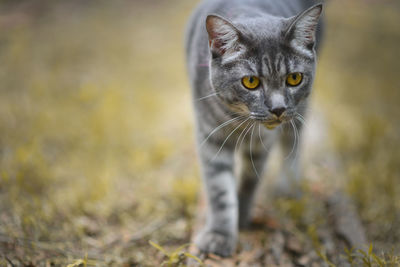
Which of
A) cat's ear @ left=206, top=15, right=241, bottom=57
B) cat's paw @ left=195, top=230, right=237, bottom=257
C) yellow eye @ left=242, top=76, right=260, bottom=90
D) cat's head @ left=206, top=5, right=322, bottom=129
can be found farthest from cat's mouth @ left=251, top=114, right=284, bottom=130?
cat's paw @ left=195, top=230, right=237, bottom=257

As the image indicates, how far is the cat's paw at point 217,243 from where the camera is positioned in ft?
4.71

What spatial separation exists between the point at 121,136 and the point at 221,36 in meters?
1.58

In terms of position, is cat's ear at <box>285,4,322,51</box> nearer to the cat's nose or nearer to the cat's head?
the cat's head

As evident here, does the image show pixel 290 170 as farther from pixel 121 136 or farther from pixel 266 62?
pixel 121 136

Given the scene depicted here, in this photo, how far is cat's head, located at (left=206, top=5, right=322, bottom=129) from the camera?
1.17 metres

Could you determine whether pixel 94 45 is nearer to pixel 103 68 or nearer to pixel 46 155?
pixel 103 68

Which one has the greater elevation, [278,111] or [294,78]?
[294,78]

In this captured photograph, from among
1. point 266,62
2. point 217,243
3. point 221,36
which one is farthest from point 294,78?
point 217,243

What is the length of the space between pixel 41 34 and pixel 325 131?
3939mm

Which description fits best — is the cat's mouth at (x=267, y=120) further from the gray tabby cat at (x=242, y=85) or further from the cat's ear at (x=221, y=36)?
the cat's ear at (x=221, y=36)

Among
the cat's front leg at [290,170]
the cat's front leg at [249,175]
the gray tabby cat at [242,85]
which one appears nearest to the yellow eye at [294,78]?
the gray tabby cat at [242,85]

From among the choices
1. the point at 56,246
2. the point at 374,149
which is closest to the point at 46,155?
the point at 56,246

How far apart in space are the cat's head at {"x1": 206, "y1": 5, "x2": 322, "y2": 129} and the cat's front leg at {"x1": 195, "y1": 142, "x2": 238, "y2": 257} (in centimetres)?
37

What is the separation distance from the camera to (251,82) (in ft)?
3.96
